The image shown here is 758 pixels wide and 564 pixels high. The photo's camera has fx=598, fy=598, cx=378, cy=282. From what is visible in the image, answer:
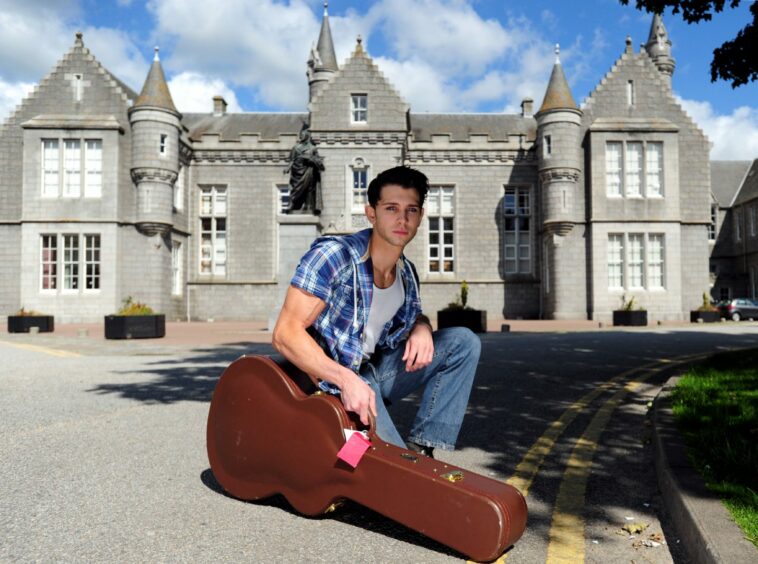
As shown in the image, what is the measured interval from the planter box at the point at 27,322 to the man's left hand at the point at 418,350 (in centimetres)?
1922

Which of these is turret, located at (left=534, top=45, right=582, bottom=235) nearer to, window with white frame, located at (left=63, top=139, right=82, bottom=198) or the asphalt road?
the asphalt road

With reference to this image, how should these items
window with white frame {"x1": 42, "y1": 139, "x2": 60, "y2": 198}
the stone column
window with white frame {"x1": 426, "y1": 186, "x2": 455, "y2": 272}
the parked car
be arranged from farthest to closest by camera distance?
1. the parked car
2. window with white frame {"x1": 426, "y1": 186, "x2": 455, "y2": 272}
3. window with white frame {"x1": 42, "y1": 139, "x2": 60, "y2": 198}
4. the stone column

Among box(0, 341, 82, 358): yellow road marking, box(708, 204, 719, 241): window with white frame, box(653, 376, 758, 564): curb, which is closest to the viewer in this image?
box(653, 376, 758, 564): curb

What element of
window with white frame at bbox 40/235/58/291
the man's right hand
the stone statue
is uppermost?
the stone statue

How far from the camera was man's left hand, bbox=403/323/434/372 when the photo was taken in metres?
3.04

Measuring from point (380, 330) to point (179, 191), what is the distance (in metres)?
26.4

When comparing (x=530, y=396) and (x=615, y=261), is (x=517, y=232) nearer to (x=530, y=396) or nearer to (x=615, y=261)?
(x=615, y=261)

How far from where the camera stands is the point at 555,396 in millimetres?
6441

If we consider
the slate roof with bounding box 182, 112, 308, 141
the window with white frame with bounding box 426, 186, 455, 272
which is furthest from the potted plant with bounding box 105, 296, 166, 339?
the slate roof with bounding box 182, 112, 308, 141

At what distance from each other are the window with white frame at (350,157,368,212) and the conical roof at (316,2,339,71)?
852cm

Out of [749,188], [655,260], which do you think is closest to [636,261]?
[655,260]

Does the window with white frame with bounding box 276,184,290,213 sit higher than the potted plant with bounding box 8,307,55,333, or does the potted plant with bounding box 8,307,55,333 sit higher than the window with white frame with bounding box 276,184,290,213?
the window with white frame with bounding box 276,184,290,213

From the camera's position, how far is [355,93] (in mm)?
26500

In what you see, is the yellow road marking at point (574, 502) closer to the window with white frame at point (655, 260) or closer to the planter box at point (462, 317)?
the planter box at point (462, 317)
